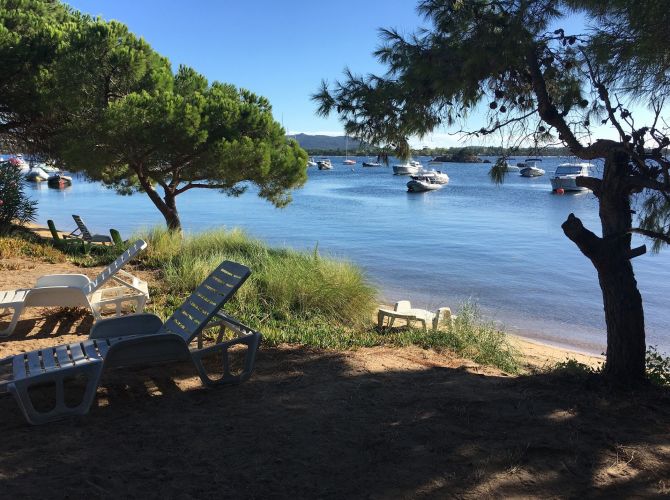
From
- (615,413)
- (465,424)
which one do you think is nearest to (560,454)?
(465,424)

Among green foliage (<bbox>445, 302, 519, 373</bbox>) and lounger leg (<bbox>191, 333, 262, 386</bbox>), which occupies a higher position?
lounger leg (<bbox>191, 333, 262, 386</bbox>)

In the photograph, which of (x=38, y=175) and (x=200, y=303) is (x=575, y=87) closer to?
(x=200, y=303)

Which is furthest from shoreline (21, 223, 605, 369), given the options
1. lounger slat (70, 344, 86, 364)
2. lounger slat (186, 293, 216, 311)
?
lounger slat (70, 344, 86, 364)

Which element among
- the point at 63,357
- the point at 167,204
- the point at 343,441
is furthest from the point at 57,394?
the point at 167,204

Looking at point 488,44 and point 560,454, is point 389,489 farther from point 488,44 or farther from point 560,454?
point 488,44

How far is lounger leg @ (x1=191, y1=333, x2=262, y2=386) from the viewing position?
407cm

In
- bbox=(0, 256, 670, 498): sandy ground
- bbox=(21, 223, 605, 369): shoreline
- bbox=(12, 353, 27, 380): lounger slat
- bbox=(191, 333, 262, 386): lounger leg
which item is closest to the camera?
bbox=(0, 256, 670, 498): sandy ground

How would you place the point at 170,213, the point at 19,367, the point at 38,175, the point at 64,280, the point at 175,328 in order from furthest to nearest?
the point at 38,175, the point at 170,213, the point at 64,280, the point at 175,328, the point at 19,367

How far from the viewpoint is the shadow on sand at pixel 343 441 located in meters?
2.79

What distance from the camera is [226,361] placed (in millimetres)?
4207

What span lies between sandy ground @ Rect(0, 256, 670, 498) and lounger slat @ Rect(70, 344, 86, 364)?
13.6 inches

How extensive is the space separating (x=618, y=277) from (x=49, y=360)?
13.7 feet

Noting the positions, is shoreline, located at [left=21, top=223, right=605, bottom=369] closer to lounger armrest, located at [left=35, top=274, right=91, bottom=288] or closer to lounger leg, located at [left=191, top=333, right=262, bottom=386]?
lounger leg, located at [left=191, top=333, right=262, bottom=386]

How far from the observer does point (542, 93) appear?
4.77 meters
